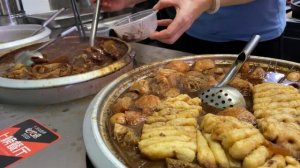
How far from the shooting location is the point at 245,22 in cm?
173

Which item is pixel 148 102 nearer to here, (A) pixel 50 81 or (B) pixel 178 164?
(B) pixel 178 164

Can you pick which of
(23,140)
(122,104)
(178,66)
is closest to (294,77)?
(178,66)

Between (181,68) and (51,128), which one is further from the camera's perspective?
(181,68)

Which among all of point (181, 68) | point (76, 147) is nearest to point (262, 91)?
point (181, 68)

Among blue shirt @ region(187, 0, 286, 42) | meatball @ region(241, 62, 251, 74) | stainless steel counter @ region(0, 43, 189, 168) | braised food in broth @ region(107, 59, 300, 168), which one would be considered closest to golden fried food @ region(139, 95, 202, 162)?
braised food in broth @ region(107, 59, 300, 168)

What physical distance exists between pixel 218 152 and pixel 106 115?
400 millimetres

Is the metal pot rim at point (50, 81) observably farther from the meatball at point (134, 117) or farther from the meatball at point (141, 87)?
the meatball at point (134, 117)

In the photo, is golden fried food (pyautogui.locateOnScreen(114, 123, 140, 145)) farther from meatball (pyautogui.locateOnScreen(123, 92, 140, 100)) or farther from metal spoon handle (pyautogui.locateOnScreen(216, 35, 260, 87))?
metal spoon handle (pyautogui.locateOnScreen(216, 35, 260, 87))

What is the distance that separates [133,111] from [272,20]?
→ 45.5 inches

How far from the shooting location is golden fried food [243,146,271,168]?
2.36 feet

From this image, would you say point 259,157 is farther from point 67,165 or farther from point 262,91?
point 67,165

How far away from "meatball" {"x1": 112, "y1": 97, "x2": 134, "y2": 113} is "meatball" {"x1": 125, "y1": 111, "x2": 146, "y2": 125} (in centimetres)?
3

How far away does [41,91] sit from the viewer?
121cm

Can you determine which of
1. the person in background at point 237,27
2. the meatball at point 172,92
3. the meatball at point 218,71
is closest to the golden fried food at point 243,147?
the meatball at point 172,92
